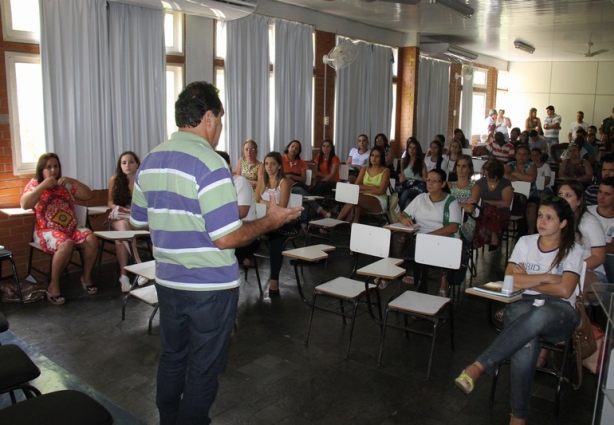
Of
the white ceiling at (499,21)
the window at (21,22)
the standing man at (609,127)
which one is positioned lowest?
the standing man at (609,127)

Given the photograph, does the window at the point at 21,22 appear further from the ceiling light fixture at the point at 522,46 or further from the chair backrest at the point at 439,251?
the ceiling light fixture at the point at 522,46

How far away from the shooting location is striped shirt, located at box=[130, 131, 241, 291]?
2055 mm

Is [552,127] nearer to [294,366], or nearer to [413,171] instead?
[413,171]

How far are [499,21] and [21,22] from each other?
741 centimetres

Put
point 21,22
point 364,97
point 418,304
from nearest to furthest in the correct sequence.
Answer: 1. point 418,304
2. point 21,22
3. point 364,97

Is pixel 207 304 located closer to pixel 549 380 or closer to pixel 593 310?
pixel 549 380

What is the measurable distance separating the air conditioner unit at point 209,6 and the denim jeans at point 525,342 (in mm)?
4227

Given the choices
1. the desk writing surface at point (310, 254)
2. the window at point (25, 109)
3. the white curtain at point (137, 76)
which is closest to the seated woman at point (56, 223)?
the window at point (25, 109)

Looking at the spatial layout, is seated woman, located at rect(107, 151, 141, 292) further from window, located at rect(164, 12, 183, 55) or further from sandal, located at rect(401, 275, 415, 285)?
sandal, located at rect(401, 275, 415, 285)

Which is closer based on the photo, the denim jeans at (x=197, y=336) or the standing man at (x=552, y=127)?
the denim jeans at (x=197, y=336)

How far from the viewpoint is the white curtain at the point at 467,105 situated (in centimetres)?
1463

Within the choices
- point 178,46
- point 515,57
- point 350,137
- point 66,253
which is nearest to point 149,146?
point 178,46

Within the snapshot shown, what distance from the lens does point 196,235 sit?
83.2 inches

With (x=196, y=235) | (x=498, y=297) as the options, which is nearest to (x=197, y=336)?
(x=196, y=235)
